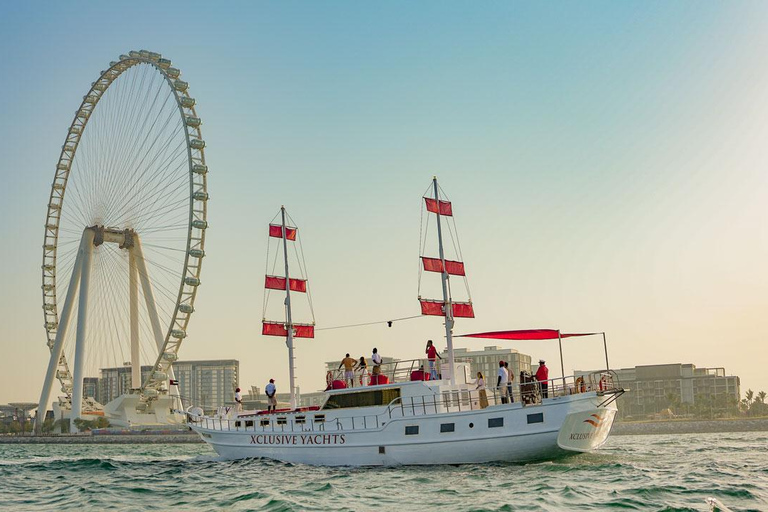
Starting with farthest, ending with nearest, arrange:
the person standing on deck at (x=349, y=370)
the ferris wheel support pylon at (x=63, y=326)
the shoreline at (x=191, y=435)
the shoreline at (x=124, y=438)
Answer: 1. the shoreline at (x=191, y=435)
2. the shoreline at (x=124, y=438)
3. the ferris wheel support pylon at (x=63, y=326)
4. the person standing on deck at (x=349, y=370)

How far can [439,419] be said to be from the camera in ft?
102

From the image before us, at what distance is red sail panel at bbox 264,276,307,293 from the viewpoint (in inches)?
1656

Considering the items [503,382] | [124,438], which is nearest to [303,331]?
[503,382]

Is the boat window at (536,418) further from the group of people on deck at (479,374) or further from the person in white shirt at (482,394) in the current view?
the person in white shirt at (482,394)

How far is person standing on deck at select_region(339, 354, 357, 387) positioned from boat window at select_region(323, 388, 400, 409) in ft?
3.54

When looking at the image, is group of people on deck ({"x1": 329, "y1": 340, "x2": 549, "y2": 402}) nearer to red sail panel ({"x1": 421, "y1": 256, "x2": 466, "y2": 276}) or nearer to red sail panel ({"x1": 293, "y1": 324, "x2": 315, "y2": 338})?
red sail panel ({"x1": 421, "y1": 256, "x2": 466, "y2": 276})

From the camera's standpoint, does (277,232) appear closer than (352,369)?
No

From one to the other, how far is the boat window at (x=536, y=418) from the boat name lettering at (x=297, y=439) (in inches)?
320

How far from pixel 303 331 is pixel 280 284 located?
9.39ft

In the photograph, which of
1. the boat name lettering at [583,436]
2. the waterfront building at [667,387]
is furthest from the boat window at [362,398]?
the waterfront building at [667,387]

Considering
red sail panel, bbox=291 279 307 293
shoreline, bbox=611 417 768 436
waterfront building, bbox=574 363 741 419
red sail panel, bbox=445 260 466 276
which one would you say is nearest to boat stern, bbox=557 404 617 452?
red sail panel, bbox=445 260 466 276

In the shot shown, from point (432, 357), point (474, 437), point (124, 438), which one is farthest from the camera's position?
point (124, 438)

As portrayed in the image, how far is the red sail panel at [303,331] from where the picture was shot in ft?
139

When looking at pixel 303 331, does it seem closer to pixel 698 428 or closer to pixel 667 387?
pixel 698 428
